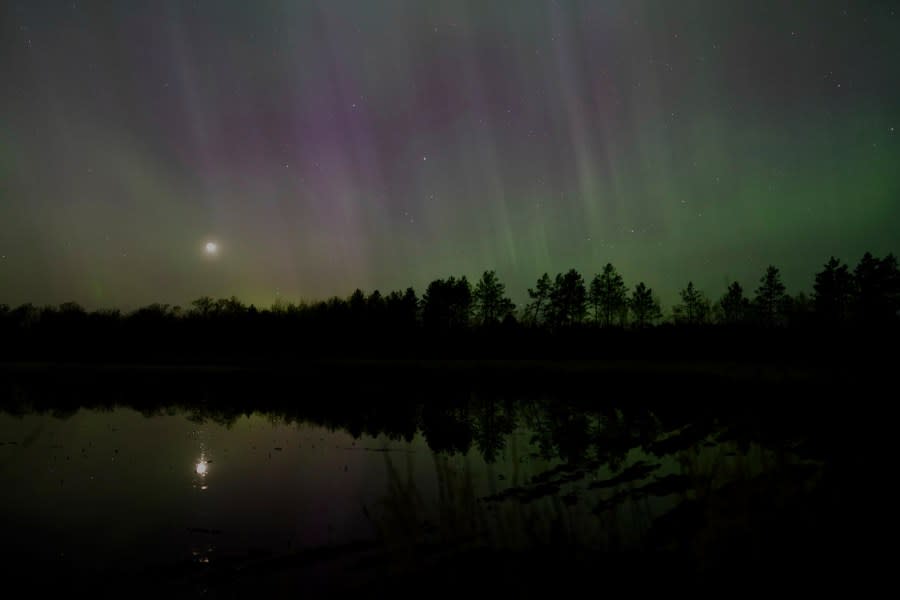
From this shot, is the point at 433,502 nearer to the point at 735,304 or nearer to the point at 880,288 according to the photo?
the point at 880,288

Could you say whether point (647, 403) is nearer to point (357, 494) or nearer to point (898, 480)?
point (898, 480)

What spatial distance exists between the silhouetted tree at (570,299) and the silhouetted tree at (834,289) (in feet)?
173

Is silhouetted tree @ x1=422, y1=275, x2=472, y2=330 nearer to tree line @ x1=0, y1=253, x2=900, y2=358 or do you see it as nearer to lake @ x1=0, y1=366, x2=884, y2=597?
tree line @ x1=0, y1=253, x2=900, y2=358

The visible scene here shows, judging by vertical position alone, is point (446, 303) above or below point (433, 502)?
above

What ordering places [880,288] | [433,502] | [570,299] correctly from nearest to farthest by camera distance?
[433,502], [880,288], [570,299]

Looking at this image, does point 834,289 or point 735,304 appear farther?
point 735,304

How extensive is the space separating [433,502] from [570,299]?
379 ft

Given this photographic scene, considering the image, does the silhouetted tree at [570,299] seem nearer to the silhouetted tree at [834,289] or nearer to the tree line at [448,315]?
the tree line at [448,315]

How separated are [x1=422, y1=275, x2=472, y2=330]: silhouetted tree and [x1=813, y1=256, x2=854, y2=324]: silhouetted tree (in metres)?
84.0

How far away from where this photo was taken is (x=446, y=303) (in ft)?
433

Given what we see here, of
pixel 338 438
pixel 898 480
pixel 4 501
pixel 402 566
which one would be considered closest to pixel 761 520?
pixel 898 480

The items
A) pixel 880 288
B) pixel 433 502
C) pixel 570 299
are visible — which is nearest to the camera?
pixel 433 502

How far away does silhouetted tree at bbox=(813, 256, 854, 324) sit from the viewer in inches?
4451

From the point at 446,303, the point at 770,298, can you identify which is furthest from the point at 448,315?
the point at 770,298
